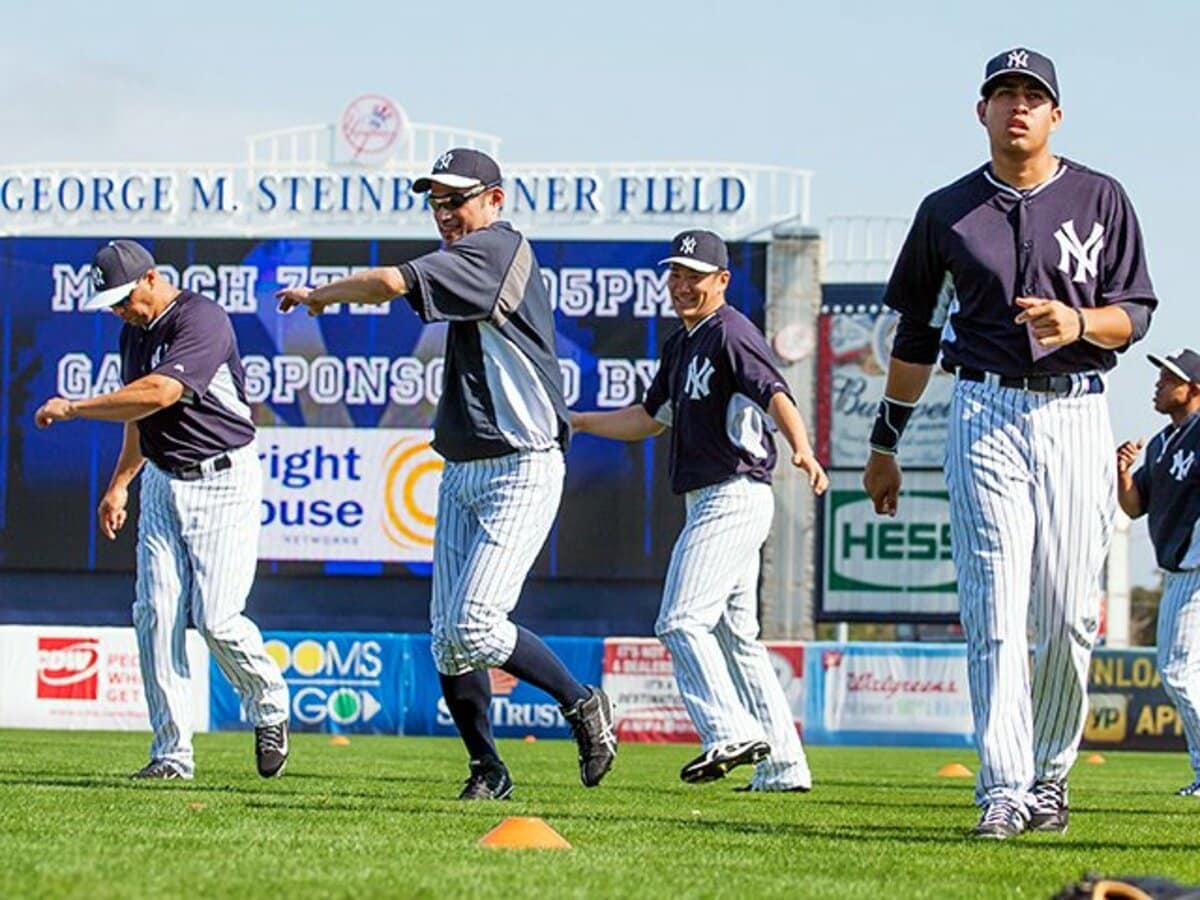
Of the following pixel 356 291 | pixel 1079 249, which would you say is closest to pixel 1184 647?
pixel 1079 249

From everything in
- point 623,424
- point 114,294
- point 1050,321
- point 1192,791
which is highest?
point 114,294

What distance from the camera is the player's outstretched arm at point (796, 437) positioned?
8531 mm

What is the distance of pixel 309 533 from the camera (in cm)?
2912

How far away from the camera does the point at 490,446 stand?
26.5ft

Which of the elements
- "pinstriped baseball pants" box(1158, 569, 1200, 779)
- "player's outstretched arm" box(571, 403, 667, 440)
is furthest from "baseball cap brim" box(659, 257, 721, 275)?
"pinstriped baseball pants" box(1158, 569, 1200, 779)

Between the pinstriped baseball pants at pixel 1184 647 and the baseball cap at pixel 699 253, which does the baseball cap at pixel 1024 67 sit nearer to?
the baseball cap at pixel 699 253

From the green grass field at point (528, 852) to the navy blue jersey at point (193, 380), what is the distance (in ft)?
→ 4.49

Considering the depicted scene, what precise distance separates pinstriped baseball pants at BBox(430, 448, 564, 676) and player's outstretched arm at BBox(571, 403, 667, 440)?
1419mm

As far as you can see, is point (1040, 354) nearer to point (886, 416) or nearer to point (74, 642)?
point (886, 416)

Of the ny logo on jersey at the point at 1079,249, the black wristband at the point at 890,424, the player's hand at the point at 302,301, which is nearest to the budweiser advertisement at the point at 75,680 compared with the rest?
the player's hand at the point at 302,301

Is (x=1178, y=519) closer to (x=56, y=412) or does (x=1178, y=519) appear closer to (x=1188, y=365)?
(x=1188, y=365)

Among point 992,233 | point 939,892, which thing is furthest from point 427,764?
point 939,892

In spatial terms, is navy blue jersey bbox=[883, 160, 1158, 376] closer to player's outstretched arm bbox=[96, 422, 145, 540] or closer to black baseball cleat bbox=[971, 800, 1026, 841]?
black baseball cleat bbox=[971, 800, 1026, 841]

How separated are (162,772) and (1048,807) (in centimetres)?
396
